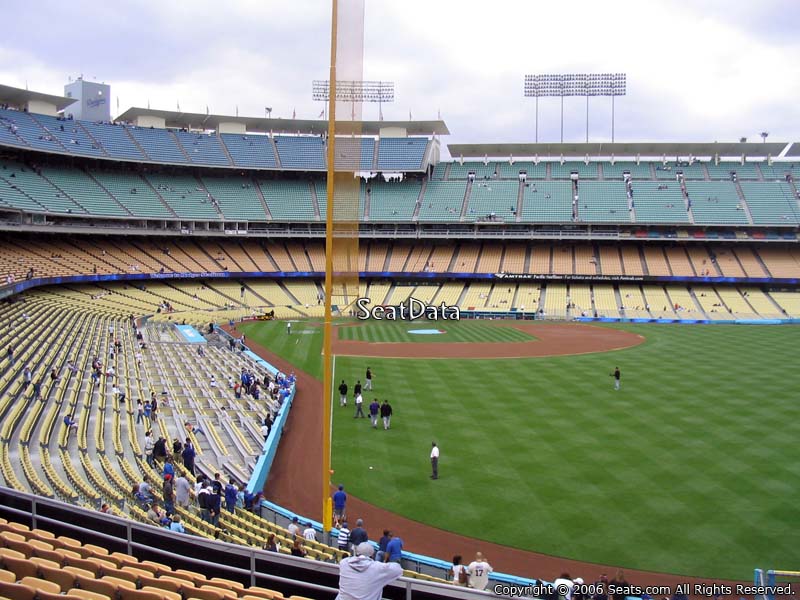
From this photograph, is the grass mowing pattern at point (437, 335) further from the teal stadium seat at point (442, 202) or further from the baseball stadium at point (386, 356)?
the teal stadium seat at point (442, 202)

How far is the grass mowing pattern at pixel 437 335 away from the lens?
43.8 m

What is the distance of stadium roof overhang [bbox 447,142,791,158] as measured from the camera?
7338cm

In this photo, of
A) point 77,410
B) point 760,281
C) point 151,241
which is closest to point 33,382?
point 77,410

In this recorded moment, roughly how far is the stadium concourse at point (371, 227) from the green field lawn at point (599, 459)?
562 inches

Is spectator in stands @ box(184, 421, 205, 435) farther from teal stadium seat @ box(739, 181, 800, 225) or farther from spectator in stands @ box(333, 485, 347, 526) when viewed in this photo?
teal stadium seat @ box(739, 181, 800, 225)

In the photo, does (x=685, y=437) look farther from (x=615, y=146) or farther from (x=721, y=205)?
(x=615, y=146)

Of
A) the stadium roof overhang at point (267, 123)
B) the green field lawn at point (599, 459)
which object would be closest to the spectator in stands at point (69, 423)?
the green field lawn at point (599, 459)

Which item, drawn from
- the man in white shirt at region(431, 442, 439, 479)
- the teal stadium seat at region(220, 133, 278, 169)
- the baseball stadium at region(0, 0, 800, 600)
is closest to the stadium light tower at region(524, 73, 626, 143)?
the baseball stadium at region(0, 0, 800, 600)

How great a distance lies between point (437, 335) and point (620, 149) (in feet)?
141

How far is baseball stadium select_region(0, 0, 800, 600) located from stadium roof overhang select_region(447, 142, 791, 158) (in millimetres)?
470

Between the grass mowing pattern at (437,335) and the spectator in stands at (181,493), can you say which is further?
the grass mowing pattern at (437,335)

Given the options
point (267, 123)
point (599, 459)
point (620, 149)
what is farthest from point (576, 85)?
point (599, 459)

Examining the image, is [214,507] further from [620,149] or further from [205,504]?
[620,149]

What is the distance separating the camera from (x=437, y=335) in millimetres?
46125
